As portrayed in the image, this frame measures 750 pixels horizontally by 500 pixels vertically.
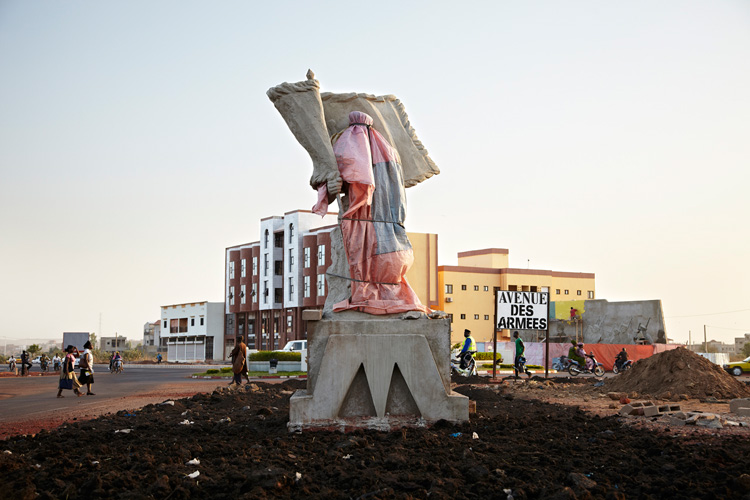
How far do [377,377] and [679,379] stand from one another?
930 cm

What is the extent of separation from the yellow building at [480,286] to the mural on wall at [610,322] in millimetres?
3187

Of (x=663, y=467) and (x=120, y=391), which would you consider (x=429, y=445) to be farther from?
(x=120, y=391)

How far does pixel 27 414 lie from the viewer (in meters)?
11.7

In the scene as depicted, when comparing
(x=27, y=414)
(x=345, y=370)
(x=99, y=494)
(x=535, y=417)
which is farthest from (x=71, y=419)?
(x=535, y=417)

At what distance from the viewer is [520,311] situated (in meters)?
18.8

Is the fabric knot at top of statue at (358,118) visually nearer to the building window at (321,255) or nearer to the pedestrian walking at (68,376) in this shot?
the pedestrian walking at (68,376)

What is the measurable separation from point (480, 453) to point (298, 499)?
6.35 ft

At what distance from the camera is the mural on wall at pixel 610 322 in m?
42.1

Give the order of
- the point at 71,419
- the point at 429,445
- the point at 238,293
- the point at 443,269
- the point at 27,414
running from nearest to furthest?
1. the point at 429,445
2. the point at 71,419
3. the point at 27,414
4. the point at 443,269
5. the point at 238,293

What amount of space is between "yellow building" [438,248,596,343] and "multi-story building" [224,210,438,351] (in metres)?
2.77

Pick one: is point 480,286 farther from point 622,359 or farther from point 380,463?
point 380,463

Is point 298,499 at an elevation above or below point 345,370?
below

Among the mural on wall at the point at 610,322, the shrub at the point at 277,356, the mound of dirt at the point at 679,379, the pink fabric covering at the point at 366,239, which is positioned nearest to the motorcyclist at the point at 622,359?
the mound of dirt at the point at 679,379

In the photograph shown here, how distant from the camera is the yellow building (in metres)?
53.1
